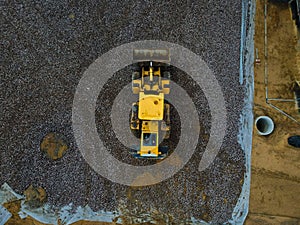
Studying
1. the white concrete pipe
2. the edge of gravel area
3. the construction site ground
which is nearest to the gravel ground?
the edge of gravel area

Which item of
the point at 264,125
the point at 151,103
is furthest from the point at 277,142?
the point at 151,103

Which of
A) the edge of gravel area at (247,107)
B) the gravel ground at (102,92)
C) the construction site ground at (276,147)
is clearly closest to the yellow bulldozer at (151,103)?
the gravel ground at (102,92)

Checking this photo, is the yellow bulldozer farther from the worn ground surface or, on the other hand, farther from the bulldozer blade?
the worn ground surface

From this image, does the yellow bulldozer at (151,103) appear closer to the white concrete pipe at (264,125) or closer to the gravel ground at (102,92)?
the gravel ground at (102,92)

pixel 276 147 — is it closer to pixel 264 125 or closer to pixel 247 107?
pixel 264 125

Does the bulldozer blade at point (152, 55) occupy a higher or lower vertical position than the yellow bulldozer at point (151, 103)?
higher

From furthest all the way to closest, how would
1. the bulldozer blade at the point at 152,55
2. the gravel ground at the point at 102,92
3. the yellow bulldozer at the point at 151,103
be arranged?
the gravel ground at the point at 102,92 → the bulldozer blade at the point at 152,55 → the yellow bulldozer at the point at 151,103
